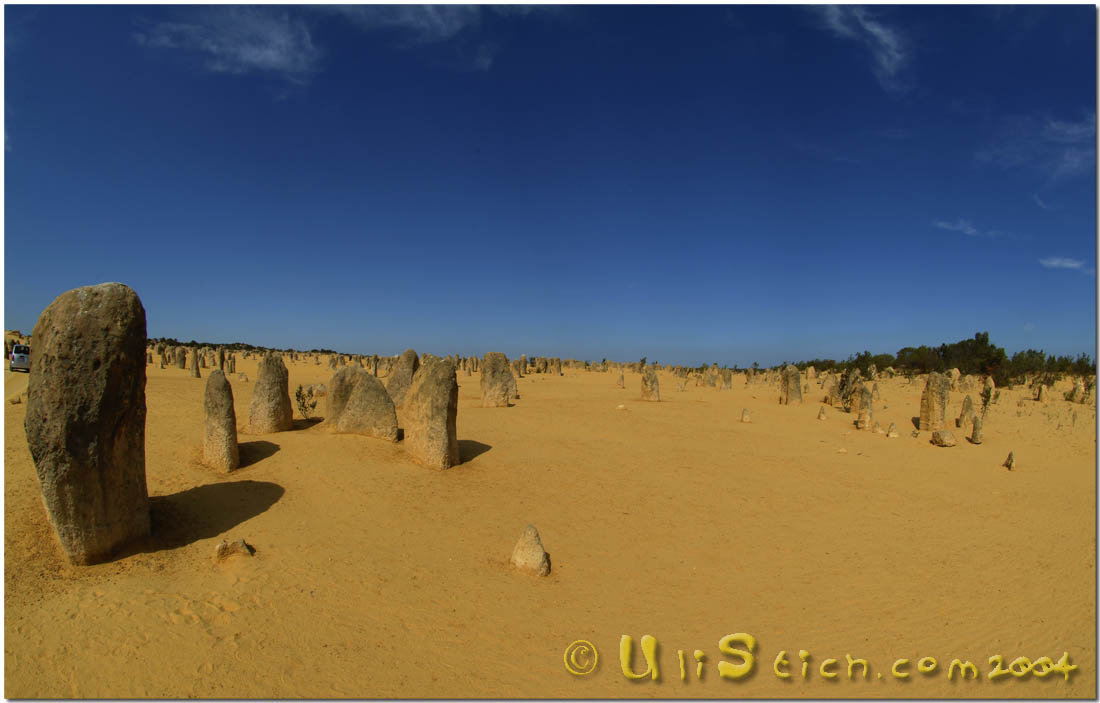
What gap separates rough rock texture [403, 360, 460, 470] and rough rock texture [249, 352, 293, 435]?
9.16 feet

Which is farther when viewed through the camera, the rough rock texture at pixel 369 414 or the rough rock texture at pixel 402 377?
the rough rock texture at pixel 402 377

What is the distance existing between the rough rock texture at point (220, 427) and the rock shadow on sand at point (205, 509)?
663mm

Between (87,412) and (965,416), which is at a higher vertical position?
(87,412)

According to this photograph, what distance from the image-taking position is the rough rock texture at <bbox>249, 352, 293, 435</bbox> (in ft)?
34.9

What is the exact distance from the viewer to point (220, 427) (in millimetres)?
8516

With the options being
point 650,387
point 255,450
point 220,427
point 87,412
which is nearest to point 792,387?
point 650,387

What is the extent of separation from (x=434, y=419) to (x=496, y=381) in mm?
10790

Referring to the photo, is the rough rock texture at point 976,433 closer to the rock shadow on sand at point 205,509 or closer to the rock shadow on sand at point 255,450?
the rock shadow on sand at point 205,509

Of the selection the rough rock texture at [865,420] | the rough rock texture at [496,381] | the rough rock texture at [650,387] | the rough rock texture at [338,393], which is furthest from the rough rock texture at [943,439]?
the rough rock texture at [338,393]

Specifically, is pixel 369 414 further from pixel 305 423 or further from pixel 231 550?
pixel 231 550

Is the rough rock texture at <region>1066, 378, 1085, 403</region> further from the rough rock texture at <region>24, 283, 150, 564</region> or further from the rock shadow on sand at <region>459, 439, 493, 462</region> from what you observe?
the rough rock texture at <region>24, 283, 150, 564</region>

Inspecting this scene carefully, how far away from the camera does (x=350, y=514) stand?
7.70 metres

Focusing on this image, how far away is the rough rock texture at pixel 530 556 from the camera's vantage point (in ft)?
22.4

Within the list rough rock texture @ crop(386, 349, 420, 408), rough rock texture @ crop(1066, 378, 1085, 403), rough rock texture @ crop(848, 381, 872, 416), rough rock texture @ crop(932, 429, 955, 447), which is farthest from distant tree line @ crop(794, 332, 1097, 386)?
rough rock texture @ crop(386, 349, 420, 408)
